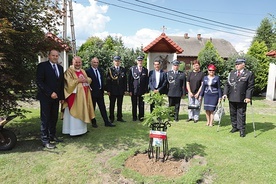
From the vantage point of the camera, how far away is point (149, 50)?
13.0 meters

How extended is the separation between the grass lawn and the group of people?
38cm

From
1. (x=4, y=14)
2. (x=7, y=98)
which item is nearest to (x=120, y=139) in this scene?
(x=7, y=98)

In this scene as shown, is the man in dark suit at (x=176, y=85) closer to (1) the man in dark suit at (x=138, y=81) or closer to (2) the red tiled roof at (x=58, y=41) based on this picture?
(1) the man in dark suit at (x=138, y=81)

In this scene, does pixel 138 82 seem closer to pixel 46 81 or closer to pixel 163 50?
pixel 46 81

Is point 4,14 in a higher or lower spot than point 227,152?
higher

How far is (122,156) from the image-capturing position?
426 cm

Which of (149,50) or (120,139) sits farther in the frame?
(149,50)

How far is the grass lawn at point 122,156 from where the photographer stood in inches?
141

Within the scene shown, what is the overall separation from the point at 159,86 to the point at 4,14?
13.8 feet

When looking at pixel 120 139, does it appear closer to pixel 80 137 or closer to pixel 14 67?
pixel 80 137

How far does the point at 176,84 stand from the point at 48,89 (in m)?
3.80

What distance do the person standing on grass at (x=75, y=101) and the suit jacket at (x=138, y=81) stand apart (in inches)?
66.4

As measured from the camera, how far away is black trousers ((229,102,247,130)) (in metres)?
5.71

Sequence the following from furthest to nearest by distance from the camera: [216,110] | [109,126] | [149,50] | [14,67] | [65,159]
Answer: [149,50], [216,110], [109,126], [14,67], [65,159]
